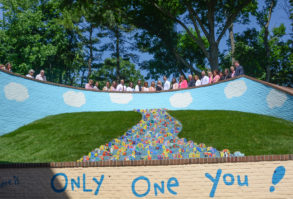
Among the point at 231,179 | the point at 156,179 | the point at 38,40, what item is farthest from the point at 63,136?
the point at 38,40

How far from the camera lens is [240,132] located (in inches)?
405

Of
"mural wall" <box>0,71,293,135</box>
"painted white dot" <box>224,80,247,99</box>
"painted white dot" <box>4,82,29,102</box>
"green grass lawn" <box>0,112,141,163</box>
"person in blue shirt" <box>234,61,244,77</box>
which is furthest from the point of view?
"person in blue shirt" <box>234,61,244,77</box>

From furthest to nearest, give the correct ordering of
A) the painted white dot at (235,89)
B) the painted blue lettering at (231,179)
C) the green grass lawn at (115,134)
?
the painted white dot at (235,89) < the green grass lawn at (115,134) < the painted blue lettering at (231,179)

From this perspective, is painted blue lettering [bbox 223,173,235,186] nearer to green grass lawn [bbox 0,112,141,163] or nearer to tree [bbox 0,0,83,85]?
green grass lawn [bbox 0,112,141,163]

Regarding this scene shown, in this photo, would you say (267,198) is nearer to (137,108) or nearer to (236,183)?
(236,183)

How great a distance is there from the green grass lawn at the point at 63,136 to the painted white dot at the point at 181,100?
3040 millimetres

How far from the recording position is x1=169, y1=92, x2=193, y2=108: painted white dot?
16.0 meters

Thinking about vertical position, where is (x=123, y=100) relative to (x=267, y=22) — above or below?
below

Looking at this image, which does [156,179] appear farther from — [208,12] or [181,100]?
[208,12]

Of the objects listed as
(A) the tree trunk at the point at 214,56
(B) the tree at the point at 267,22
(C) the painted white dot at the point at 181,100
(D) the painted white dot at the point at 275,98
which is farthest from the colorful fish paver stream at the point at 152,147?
(B) the tree at the point at 267,22

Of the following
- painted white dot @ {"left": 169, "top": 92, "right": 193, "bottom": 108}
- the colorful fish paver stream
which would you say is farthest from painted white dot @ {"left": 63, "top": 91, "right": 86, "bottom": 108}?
painted white dot @ {"left": 169, "top": 92, "right": 193, "bottom": 108}

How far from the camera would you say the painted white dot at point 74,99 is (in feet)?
52.6

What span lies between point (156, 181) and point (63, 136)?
627 cm

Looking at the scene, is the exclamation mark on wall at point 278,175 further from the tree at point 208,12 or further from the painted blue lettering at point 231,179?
the tree at point 208,12
